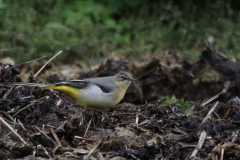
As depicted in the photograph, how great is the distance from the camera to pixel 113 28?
11.9m

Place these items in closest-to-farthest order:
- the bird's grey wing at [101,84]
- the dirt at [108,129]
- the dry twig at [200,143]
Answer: the dry twig at [200,143], the dirt at [108,129], the bird's grey wing at [101,84]

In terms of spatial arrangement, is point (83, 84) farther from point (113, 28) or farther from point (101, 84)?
point (113, 28)

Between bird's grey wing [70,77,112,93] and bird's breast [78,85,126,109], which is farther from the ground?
bird's grey wing [70,77,112,93]

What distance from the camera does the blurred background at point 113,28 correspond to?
10.1 meters

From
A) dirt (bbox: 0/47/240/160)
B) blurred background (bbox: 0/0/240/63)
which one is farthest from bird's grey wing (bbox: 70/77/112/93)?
blurred background (bbox: 0/0/240/63)

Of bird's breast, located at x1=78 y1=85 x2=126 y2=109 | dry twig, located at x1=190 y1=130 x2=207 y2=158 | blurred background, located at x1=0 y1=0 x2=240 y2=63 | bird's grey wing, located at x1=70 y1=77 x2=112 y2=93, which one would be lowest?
blurred background, located at x1=0 y1=0 x2=240 y2=63

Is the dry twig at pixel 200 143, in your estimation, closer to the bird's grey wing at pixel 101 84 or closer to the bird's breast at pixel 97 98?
the bird's breast at pixel 97 98

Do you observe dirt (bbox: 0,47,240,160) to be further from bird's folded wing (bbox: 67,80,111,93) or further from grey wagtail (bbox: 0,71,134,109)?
bird's folded wing (bbox: 67,80,111,93)

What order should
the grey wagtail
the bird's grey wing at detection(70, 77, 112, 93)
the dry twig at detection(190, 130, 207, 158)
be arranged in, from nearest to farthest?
the dry twig at detection(190, 130, 207, 158)
the grey wagtail
the bird's grey wing at detection(70, 77, 112, 93)

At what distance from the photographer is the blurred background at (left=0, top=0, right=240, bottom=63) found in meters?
10.1

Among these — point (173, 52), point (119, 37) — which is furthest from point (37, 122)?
point (119, 37)

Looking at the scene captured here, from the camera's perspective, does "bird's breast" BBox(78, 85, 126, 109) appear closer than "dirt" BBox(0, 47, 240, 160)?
No

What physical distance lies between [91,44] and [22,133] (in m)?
6.74

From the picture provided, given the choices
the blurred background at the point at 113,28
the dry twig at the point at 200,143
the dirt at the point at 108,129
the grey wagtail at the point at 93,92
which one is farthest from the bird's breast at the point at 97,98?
the blurred background at the point at 113,28
